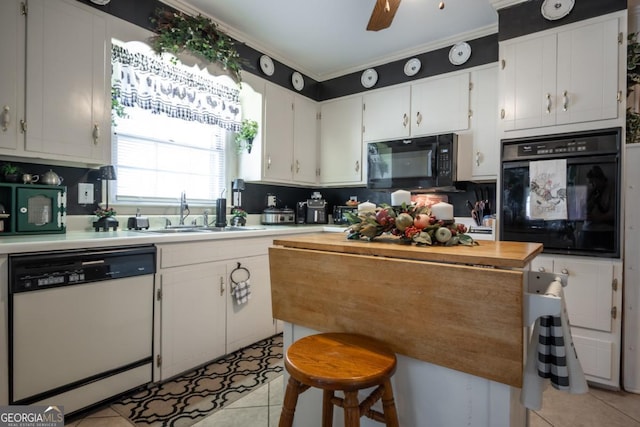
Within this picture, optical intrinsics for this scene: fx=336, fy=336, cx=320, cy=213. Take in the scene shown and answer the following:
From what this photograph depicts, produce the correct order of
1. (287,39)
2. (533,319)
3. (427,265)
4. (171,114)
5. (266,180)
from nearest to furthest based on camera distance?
(533,319)
(427,265)
(171,114)
(287,39)
(266,180)

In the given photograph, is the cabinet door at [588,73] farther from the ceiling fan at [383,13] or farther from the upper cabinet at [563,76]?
the ceiling fan at [383,13]

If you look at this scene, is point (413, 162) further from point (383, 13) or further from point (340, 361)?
point (340, 361)

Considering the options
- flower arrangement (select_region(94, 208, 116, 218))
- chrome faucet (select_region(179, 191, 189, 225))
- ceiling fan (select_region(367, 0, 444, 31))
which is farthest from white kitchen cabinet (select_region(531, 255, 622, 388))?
flower arrangement (select_region(94, 208, 116, 218))

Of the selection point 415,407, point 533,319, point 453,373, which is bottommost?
point 415,407

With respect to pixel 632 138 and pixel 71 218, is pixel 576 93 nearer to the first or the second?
pixel 632 138

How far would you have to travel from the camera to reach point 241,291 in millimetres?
2475

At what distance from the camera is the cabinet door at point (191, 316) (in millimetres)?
2062

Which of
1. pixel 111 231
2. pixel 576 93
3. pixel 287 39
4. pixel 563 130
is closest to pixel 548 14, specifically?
pixel 576 93

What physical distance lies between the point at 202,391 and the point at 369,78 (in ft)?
10.5

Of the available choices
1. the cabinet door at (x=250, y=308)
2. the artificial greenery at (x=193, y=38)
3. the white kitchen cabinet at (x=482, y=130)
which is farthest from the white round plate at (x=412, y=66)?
the cabinet door at (x=250, y=308)

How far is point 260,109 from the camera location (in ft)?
10.6

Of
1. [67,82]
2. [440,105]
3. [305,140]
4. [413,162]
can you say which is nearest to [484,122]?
[440,105]

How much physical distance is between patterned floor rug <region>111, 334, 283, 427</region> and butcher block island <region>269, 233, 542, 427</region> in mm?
881

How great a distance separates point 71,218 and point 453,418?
2424 millimetres
